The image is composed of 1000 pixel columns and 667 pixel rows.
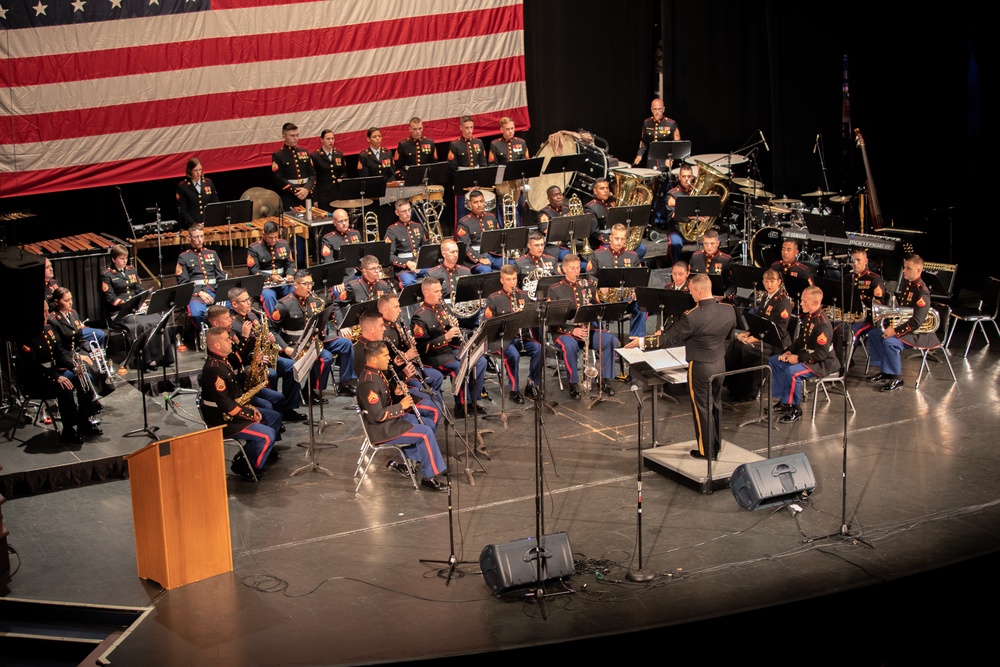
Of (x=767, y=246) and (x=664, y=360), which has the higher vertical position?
(x=767, y=246)

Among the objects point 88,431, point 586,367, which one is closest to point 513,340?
point 586,367

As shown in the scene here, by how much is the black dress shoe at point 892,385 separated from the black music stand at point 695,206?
11.3ft

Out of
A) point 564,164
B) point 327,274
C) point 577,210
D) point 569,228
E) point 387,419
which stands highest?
point 564,164

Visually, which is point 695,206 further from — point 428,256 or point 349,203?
point 349,203

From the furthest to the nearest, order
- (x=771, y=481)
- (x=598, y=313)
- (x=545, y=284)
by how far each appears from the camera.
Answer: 1. (x=545, y=284)
2. (x=598, y=313)
3. (x=771, y=481)

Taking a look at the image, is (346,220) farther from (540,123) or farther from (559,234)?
(540,123)

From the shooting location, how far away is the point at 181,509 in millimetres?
8016

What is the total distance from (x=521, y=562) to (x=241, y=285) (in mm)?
5351

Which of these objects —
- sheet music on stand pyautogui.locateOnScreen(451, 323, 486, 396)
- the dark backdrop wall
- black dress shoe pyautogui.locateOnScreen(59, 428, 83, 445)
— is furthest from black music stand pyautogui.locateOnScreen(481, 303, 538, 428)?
the dark backdrop wall

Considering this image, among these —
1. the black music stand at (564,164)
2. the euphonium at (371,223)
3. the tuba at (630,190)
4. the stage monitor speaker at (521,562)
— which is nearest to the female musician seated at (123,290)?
the euphonium at (371,223)

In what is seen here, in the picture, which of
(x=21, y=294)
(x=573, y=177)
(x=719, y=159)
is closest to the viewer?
(x=21, y=294)

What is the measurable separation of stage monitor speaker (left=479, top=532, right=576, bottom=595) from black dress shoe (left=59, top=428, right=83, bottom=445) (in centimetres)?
447

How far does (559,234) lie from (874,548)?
6.29 meters

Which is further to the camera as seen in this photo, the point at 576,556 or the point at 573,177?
the point at 573,177
